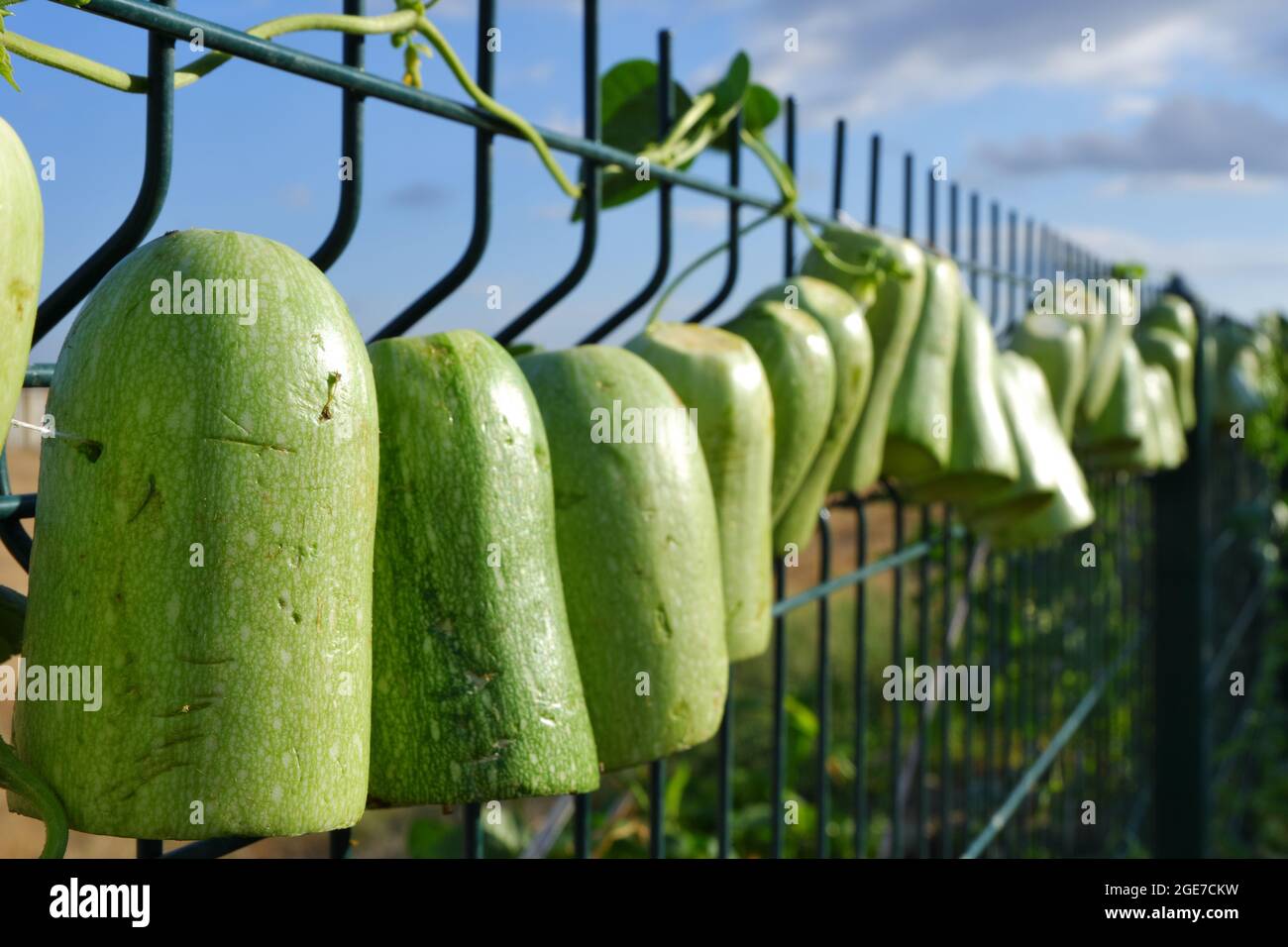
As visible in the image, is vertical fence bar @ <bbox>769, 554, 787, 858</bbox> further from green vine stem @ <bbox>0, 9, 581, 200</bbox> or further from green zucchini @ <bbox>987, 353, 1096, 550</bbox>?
green vine stem @ <bbox>0, 9, 581, 200</bbox>

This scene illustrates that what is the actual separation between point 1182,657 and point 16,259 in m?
4.14

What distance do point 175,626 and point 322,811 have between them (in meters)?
0.13

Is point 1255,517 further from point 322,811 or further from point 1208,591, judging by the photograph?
point 322,811

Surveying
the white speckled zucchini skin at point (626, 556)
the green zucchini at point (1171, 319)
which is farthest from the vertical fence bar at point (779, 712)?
the green zucchini at point (1171, 319)

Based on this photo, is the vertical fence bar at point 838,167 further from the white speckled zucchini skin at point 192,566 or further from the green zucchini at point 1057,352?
the white speckled zucchini skin at point 192,566

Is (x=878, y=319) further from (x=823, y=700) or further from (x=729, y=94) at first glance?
(x=823, y=700)

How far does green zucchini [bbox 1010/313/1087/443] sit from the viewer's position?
2.25 metres

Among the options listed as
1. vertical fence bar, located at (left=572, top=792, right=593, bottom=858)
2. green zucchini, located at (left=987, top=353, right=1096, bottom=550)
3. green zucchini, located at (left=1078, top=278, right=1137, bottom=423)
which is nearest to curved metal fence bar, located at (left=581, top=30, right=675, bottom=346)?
vertical fence bar, located at (left=572, top=792, right=593, bottom=858)

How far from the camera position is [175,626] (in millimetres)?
661

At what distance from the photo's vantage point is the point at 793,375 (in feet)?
4.02

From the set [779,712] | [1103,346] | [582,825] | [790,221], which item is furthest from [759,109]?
[1103,346]

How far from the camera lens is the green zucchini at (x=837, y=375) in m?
1.32
